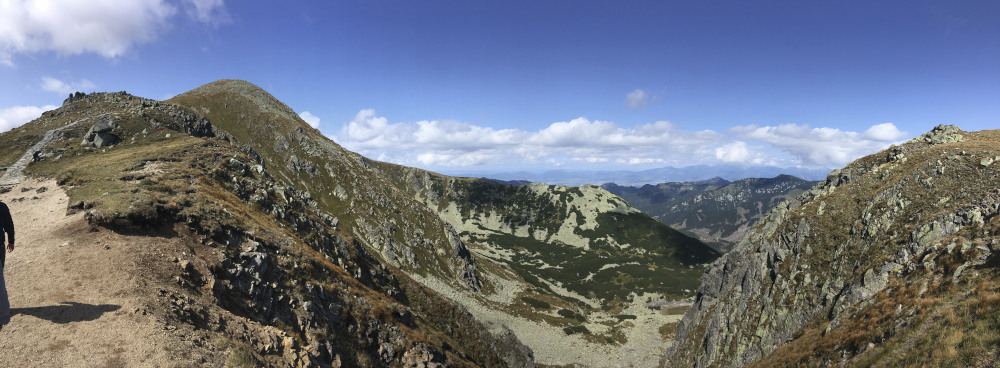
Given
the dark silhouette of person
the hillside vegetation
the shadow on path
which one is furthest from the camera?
the hillside vegetation

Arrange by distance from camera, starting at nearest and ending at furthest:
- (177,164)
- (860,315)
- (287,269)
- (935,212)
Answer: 1. (860,315)
2. (287,269)
3. (935,212)
4. (177,164)

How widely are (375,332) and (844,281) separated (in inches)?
1783

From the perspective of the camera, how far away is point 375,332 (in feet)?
96.5

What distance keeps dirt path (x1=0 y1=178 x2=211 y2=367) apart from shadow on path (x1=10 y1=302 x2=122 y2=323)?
0.03m

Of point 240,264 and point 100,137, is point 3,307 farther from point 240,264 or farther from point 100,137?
point 100,137

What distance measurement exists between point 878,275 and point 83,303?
52.7m

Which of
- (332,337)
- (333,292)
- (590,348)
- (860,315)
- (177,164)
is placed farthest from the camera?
(590,348)

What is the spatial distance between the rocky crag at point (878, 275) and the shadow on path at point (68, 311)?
31557mm

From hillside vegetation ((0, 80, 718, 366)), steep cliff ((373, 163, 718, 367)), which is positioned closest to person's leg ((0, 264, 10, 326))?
hillside vegetation ((0, 80, 718, 366))

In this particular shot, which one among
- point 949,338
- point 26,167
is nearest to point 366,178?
point 26,167

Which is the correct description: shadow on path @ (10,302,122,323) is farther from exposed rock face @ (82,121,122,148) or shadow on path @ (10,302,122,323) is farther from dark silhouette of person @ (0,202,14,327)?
exposed rock face @ (82,121,122,148)

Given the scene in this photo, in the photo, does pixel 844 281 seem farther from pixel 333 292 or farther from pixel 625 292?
pixel 625 292

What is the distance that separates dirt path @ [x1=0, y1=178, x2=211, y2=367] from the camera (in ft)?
41.1

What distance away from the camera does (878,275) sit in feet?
102
